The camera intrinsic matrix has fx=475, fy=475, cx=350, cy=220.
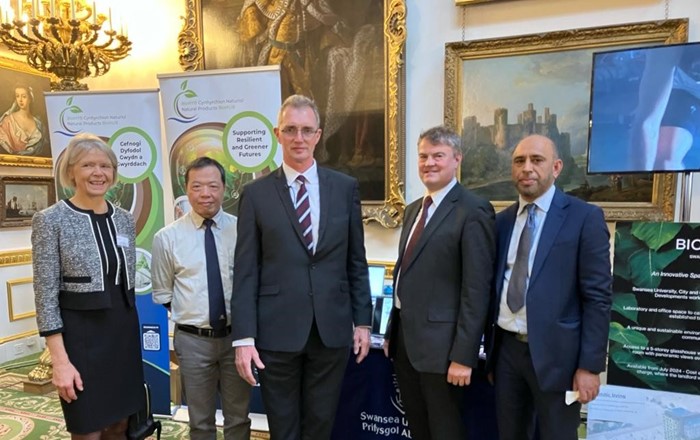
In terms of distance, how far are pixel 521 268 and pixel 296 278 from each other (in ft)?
2.83

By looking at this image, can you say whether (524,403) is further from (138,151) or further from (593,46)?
(138,151)

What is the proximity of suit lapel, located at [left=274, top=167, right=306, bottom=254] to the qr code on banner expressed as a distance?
185cm

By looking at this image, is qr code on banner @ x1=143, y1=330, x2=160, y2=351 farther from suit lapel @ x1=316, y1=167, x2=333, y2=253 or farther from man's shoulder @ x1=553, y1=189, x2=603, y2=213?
man's shoulder @ x1=553, y1=189, x2=603, y2=213

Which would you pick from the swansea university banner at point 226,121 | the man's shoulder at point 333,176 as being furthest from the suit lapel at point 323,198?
the swansea university banner at point 226,121

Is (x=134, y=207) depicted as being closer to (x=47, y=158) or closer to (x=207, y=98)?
(x=207, y=98)

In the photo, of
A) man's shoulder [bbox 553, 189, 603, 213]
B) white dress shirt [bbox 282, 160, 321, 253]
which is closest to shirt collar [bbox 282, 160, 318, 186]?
white dress shirt [bbox 282, 160, 321, 253]

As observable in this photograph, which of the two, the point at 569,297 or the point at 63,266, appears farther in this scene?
the point at 63,266

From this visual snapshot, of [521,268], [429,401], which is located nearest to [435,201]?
[521,268]

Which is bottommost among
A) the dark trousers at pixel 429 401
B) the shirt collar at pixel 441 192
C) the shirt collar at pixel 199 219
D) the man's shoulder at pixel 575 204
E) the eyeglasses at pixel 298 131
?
the dark trousers at pixel 429 401

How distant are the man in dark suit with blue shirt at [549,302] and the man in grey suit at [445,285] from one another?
138 millimetres

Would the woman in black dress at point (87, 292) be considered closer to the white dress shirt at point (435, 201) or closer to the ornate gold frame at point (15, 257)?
the white dress shirt at point (435, 201)

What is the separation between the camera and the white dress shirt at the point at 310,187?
1839 millimetres

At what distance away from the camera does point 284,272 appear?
5.88 feet

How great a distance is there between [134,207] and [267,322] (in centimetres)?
185
